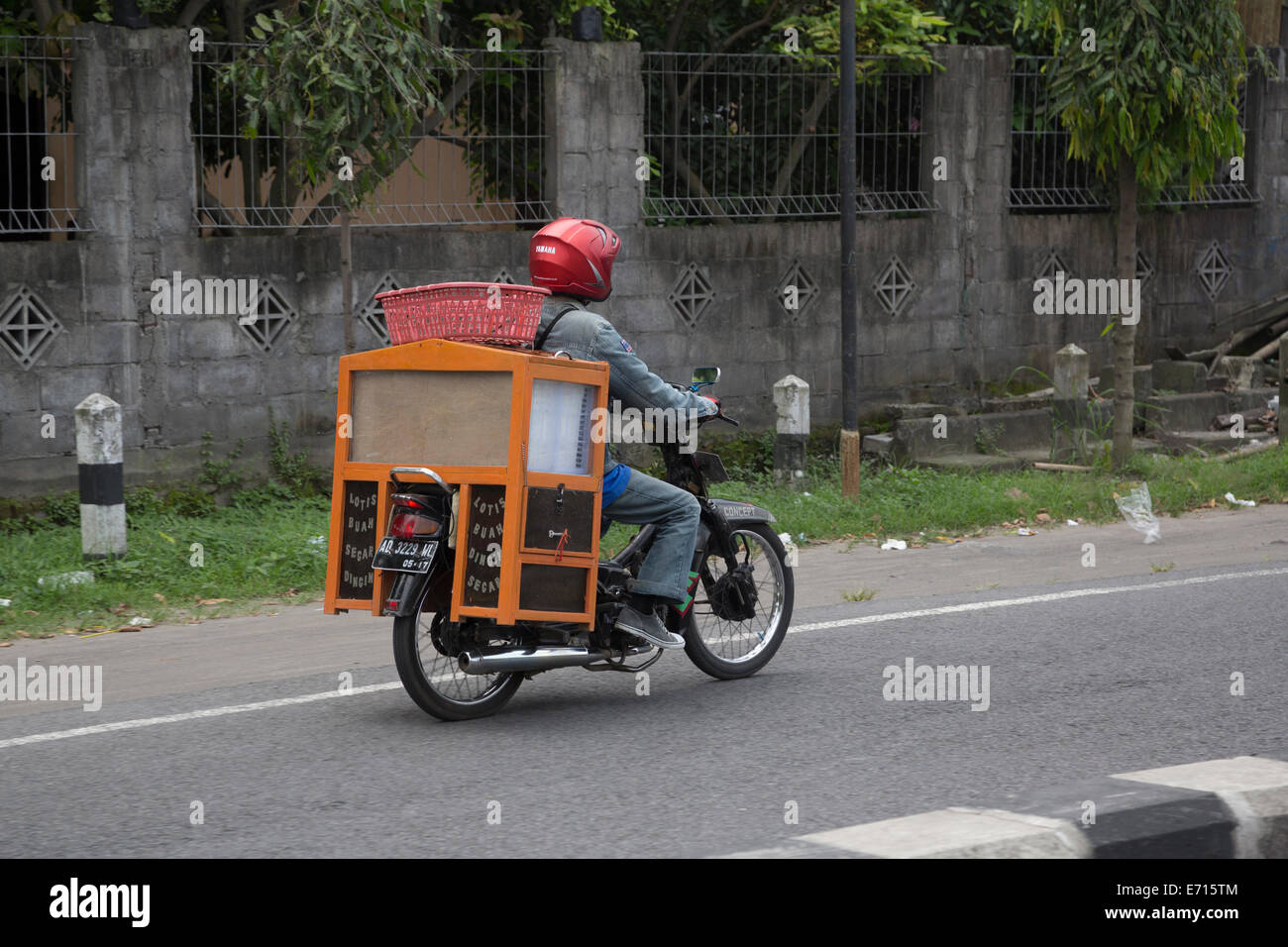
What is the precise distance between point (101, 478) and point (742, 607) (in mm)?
3968

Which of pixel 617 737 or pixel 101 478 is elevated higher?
pixel 101 478

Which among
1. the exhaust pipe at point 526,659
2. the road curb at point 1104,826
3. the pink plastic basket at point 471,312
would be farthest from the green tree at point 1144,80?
the road curb at point 1104,826

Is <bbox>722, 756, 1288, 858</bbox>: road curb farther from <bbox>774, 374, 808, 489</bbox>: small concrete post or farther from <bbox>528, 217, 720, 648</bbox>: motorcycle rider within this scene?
<bbox>774, 374, 808, 489</bbox>: small concrete post

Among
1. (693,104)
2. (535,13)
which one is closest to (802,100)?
(693,104)

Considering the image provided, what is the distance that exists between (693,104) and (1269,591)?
6.50 metres

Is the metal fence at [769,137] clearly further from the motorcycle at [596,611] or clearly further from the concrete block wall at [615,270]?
the motorcycle at [596,611]

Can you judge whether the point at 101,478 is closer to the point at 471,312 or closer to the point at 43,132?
the point at 43,132

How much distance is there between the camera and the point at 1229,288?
16.0 metres

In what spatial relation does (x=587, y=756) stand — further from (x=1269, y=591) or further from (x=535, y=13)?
(x=535, y=13)

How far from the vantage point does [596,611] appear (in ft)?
19.9
